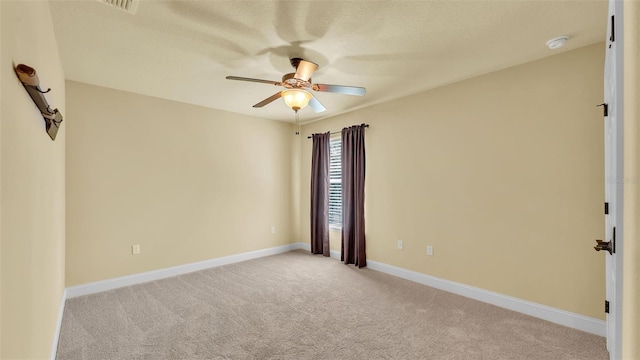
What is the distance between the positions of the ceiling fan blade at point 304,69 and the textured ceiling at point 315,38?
0.14m

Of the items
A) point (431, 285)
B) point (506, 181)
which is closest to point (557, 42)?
point (506, 181)

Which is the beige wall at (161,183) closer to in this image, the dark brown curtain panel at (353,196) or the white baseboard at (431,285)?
the white baseboard at (431,285)

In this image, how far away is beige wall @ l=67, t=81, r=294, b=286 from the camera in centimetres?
349

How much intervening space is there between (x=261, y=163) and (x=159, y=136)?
1719 mm

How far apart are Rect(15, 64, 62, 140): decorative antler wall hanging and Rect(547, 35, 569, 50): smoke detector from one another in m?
3.49

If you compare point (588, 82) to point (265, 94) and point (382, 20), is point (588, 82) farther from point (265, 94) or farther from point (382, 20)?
Result: point (265, 94)

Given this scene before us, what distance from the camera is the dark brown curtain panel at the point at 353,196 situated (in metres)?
4.52

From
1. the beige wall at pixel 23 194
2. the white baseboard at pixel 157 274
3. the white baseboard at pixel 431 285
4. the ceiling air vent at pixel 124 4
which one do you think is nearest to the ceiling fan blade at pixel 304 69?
the ceiling air vent at pixel 124 4

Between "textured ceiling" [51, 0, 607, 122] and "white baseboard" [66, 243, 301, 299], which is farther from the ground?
"textured ceiling" [51, 0, 607, 122]

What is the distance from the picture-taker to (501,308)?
307 cm

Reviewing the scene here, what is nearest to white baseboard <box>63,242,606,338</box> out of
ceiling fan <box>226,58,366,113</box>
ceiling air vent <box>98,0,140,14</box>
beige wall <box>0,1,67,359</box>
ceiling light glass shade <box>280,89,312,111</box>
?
beige wall <box>0,1,67,359</box>

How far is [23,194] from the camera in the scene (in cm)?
130

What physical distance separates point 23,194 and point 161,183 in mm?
2959
